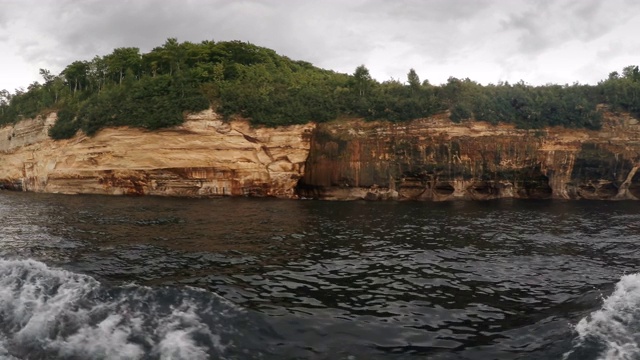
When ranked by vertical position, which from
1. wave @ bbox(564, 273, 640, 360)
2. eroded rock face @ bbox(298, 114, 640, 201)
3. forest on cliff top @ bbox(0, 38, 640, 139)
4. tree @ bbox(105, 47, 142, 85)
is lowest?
wave @ bbox(564, 273, 640, 360)

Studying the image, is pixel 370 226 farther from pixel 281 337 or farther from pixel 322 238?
pixel 281 337

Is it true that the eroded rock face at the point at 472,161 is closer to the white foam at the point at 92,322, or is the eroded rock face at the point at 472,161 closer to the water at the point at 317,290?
the water at the point at 317,290

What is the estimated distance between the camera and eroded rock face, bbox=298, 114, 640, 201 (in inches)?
1331

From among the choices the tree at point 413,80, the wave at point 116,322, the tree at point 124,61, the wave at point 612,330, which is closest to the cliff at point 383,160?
the tree at point 413,80

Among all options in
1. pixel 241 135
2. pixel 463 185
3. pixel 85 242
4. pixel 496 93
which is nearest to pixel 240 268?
pixel 85 242

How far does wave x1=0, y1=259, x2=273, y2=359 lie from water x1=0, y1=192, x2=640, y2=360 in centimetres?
4

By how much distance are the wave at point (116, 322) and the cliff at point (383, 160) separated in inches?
937

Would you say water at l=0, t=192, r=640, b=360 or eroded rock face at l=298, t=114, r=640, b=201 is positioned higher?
eroded rock face at l=298, t=114, r=640, b=201

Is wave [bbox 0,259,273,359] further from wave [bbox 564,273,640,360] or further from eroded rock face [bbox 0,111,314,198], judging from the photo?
eroded rock face [bbox 0,111,314,198]

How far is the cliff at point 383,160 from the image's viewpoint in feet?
111

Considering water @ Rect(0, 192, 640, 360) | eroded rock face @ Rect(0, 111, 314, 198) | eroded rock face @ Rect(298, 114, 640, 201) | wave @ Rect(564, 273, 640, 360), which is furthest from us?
eroded rock face @ Rect(0, 111, 314, 198)

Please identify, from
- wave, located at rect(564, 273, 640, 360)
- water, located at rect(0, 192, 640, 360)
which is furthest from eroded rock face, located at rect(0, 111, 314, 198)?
wave, located at rect(564, 273, 640, 360)

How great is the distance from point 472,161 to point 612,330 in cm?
2621

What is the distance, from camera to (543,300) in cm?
1074
